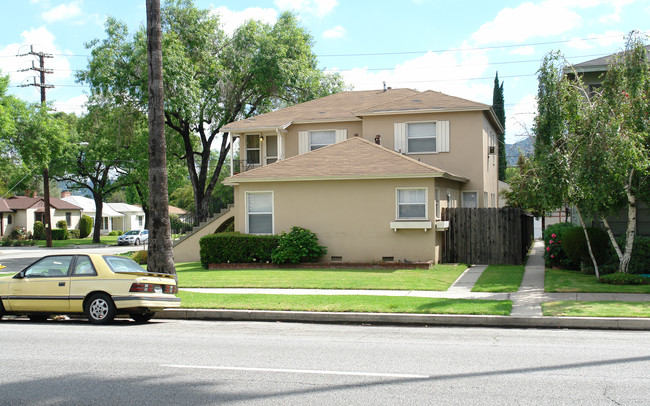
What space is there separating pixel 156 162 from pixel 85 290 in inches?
167

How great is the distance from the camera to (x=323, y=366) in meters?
7.77

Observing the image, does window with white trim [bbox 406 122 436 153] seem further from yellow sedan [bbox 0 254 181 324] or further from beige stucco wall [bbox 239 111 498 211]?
yellow sedan [bbox 0 254 181 324]

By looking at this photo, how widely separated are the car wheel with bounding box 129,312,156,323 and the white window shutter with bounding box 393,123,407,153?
14.9 m

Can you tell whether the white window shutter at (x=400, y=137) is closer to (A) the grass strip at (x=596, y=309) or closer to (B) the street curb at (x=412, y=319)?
(A) the grass strip at (x=596, y=309)

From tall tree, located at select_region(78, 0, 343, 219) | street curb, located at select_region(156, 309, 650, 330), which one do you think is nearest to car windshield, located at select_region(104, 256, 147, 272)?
street curb, located at select_region(156, 309, 650, 330)

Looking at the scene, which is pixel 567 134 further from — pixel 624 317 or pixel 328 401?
pixel 328 401

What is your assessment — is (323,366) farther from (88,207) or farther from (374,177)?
(88,207)

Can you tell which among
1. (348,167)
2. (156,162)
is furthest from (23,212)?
(156,162)

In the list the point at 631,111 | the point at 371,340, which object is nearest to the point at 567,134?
the point at 631,111

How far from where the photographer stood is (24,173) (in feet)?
171

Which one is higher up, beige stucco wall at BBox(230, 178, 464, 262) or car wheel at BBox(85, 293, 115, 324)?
beige stucco wall at BBox(230, 178, 464, 262)

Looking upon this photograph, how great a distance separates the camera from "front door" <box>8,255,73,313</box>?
1195 centimetres

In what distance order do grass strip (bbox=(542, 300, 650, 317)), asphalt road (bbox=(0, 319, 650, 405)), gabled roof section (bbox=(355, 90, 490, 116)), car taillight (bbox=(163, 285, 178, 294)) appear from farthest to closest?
gabled roof section (bbox=(355, 90, 490, 116))
car taillight (bbox=(163, 285, 178, 294))
grass strip (bbox=(542, 300, 650, 317))
asphalt road (bbox=(0, 319, 650, 405))

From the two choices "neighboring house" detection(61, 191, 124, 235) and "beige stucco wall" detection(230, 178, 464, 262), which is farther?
"neighboring house" detection(61, 191, 124, 235)
